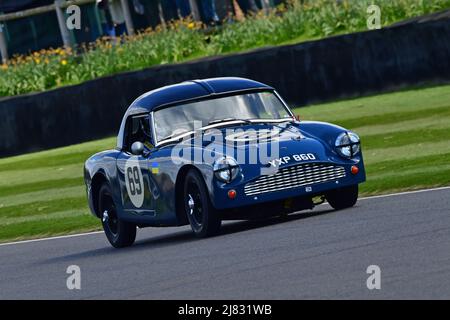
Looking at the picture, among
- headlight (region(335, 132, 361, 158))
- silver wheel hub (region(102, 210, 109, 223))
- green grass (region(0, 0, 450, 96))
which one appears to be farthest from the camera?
green grass (region(0, 0, 450, 96))

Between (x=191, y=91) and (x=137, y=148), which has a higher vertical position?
(x=191, y=91)

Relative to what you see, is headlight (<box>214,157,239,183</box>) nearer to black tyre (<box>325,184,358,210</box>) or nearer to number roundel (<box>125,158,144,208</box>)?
black tyre (<box>325,184,358,210</box>)

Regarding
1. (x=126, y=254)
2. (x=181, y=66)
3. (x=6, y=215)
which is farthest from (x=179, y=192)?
(x=181, y=66)

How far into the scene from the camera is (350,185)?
42.7 ft

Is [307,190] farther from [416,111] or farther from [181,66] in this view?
[181,66]

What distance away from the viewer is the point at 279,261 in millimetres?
10242

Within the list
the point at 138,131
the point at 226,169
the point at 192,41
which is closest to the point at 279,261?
the point at 226,169

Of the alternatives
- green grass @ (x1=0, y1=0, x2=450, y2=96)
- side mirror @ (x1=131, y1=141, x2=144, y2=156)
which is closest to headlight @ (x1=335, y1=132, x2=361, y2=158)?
side mirror @ (x1=131, y1=141, x2=144, y2=156)

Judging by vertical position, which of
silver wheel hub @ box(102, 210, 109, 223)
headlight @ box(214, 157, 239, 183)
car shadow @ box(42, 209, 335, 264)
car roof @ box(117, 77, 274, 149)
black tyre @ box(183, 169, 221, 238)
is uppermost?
car roof @ box(117, 77, 274, 149)

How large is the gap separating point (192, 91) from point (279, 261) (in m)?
4.11

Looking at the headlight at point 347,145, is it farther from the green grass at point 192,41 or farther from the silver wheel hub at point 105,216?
the green grass at point 192,41

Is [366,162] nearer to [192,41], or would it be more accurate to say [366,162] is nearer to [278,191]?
[278,191]

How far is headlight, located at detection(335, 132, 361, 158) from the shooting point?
1297 cm

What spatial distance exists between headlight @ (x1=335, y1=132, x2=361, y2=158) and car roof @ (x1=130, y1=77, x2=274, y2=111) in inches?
54.5
